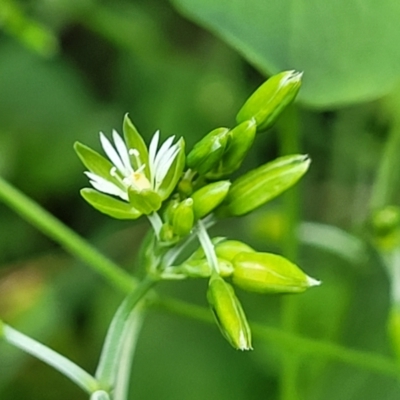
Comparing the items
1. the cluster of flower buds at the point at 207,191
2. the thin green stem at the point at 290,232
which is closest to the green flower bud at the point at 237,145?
the cluster of flower buds at the point at 207,191

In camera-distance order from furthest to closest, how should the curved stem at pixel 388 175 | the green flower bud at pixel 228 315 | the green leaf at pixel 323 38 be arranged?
the curved stem at pixel 388 175
the green leaf at pixel 323 38
the green flower bud at pixel 228 315

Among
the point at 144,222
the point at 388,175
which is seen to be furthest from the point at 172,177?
the point at 144,222

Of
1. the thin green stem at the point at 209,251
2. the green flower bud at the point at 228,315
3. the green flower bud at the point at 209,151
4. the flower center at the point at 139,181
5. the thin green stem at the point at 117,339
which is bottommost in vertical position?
the thin green stem at the point at 117,339

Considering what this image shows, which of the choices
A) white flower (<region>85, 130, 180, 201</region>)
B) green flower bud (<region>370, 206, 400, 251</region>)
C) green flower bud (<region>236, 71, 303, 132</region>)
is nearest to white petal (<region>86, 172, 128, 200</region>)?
white flower (<region>85, 130, 180, 201</region>)

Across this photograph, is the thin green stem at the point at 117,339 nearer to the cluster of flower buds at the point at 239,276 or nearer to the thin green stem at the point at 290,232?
the cluster of flower buds at the point at 239,276

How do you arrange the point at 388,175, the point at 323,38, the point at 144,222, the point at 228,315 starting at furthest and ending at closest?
the point at 144,222 < the point at 388,175 < the point at 323,38 < the point at 228,315

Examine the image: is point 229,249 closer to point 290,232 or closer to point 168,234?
point 168,234

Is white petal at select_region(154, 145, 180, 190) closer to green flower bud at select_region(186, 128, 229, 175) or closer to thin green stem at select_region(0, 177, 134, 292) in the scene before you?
green flower bud at select_region(186, 128, 229, 175)

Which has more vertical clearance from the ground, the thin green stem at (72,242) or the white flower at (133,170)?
the white flower at (133,170)
